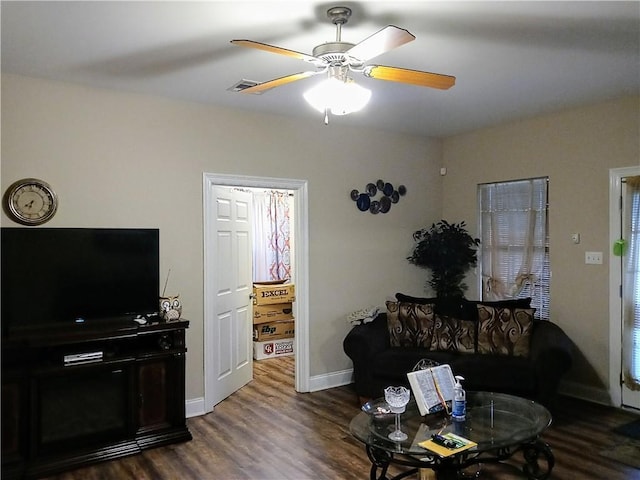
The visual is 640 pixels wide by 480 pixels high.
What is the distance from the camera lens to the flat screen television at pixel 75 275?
11.0 feet

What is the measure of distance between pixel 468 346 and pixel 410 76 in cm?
266

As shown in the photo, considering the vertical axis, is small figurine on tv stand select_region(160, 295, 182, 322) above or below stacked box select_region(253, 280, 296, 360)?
above

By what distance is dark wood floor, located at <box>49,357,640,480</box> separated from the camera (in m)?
3.13

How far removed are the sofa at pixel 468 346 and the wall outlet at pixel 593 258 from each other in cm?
68

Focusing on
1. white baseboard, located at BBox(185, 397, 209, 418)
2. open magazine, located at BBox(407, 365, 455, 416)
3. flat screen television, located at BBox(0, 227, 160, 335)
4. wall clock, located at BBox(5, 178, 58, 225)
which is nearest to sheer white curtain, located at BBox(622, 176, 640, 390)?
open magazine, located at BBox(407, 365, 455, 416)

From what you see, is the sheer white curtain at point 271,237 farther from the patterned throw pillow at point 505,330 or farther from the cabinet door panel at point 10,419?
the cabinet door panel at point 10,419

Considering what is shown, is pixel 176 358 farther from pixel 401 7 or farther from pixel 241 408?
pixel 401 7

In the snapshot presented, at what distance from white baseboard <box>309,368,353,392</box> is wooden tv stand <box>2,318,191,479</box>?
149 cm

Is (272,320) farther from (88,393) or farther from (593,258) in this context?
(593,258)

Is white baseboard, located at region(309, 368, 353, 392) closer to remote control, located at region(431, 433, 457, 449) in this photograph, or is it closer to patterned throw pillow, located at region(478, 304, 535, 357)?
patterned throw pillow, located at region(478, 304, 535, 357)

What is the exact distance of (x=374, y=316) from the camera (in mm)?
4902

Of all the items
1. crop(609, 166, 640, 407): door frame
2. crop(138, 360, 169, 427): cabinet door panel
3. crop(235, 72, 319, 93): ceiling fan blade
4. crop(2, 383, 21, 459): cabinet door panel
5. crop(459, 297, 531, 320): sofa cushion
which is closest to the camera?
crop(235, 72, 319, 93): ceiling fan blade

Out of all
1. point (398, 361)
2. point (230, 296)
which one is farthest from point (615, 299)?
point (230, 296)

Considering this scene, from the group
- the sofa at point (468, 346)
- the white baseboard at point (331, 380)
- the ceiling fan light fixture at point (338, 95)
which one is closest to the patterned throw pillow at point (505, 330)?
the sofa at point (468, 346)
